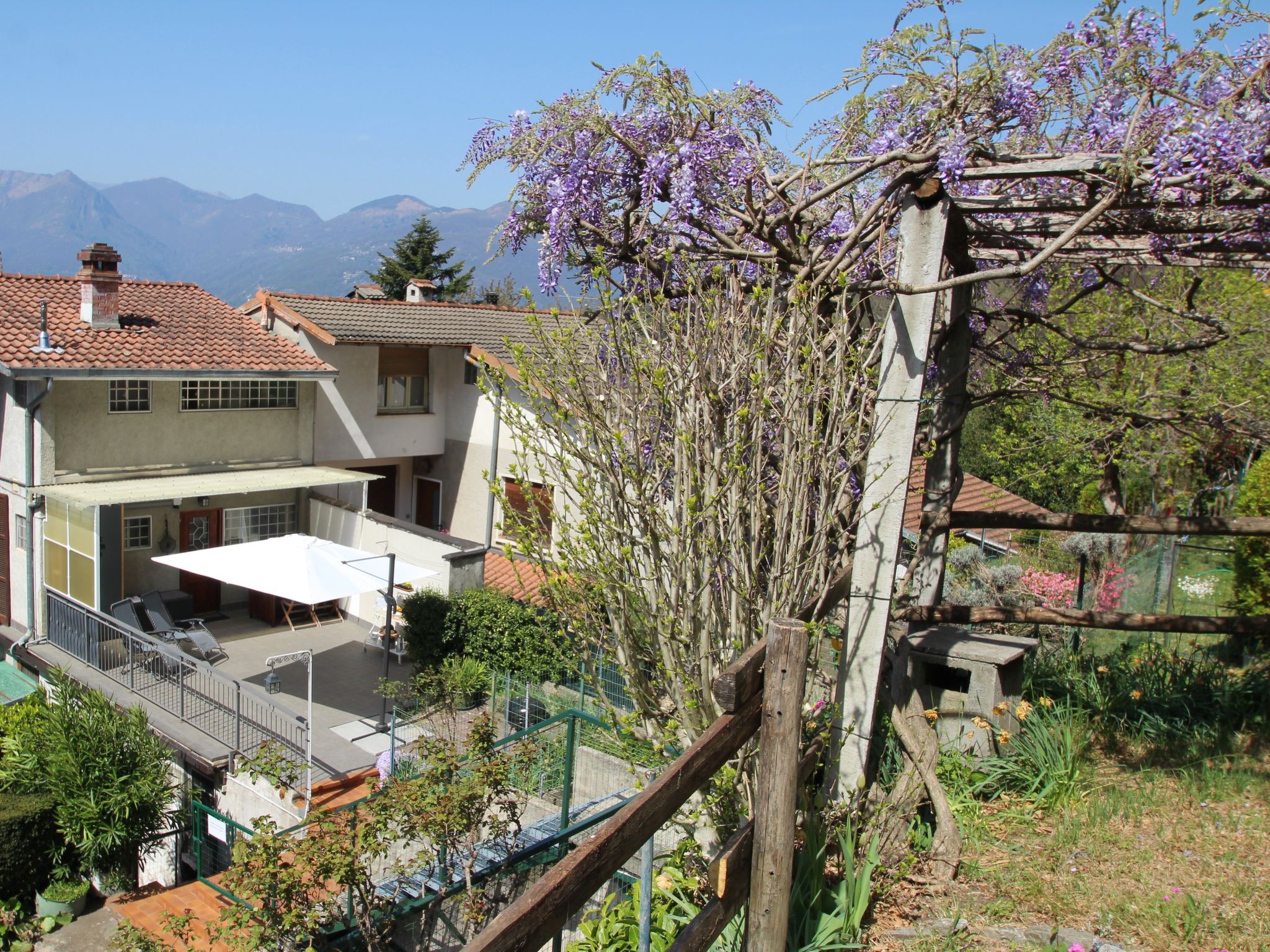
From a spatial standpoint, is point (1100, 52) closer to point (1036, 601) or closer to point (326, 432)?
point (1036, 601)

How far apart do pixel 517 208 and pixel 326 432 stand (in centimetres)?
1584

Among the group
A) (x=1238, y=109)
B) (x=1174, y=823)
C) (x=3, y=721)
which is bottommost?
(x=3, y=721)

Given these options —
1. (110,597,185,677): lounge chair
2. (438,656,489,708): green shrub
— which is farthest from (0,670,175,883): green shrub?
(438,656,489,708): green shrub

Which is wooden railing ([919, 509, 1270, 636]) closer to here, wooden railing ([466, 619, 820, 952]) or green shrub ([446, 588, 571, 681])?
wooden railing ([466, 619, 820, 952])

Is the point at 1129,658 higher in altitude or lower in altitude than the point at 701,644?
lower

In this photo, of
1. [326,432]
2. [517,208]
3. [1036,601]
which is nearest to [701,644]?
[517,208]

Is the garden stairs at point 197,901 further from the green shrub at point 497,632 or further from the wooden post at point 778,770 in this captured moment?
the wooden post at point 778,770

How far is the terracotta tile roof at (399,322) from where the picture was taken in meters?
20.9

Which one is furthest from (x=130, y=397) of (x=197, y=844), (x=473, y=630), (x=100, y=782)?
(x=197, y=844)

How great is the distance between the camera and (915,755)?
493 centimetres

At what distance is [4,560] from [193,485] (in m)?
3.75

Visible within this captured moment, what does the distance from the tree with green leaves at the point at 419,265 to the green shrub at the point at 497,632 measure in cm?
3723

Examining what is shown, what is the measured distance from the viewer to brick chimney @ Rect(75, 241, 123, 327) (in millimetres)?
17859

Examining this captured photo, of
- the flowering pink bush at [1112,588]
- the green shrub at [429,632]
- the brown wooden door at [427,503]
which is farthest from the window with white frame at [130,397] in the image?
the flowering pink bush at [1112,588]
